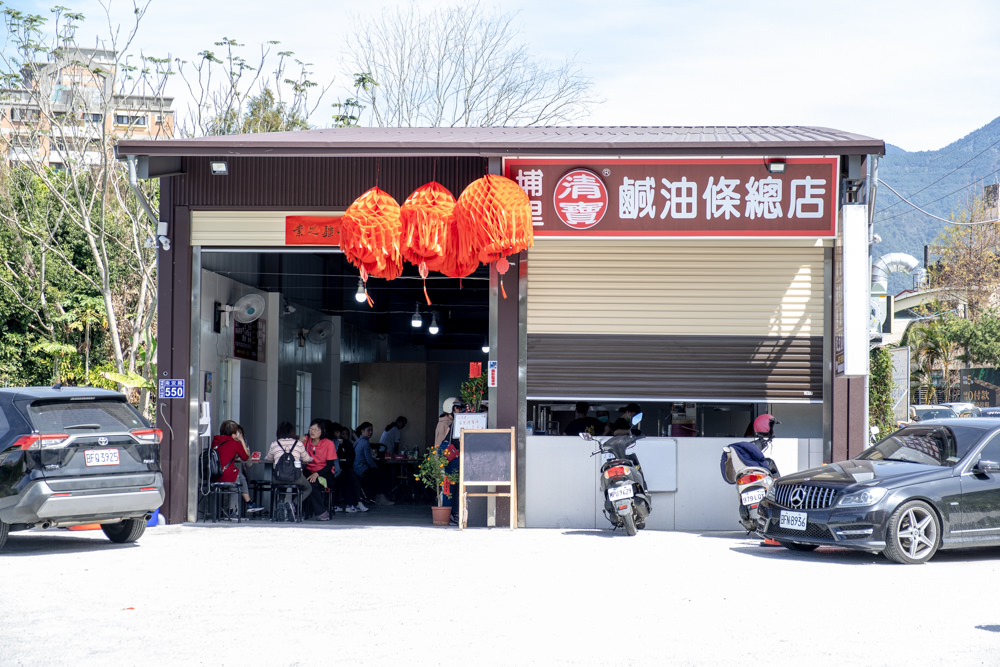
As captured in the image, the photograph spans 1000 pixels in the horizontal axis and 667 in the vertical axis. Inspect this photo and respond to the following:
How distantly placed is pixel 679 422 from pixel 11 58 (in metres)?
16.2

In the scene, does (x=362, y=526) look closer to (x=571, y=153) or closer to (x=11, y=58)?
(x=571, y=153)

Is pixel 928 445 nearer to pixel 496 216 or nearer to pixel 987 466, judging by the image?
pixel 987 466

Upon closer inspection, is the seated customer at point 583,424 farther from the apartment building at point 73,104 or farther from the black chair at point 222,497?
the apartment building at point 73,104

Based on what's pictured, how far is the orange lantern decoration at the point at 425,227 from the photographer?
1206cm

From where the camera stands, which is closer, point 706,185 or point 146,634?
point 146,634

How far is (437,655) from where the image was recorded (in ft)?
19.1

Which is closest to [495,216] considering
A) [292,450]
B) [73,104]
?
[292,450]

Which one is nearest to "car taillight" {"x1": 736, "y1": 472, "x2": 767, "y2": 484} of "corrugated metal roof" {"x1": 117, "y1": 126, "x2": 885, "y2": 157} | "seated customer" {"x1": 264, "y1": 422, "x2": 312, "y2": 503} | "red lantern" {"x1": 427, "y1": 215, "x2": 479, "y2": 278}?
"corrugated metal roof" {"x1": 117, "y1": 126, "x2": 885, "y2": 157}

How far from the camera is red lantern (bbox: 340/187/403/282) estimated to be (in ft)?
39.4

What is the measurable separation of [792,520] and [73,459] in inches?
272

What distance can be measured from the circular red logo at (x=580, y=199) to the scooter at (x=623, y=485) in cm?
243

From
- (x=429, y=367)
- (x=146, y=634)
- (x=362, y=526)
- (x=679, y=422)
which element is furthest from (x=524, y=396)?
(x=429, y=367)

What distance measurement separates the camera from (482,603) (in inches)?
295

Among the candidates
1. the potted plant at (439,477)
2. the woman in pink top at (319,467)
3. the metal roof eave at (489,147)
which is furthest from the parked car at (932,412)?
the potted plant at (439,477)
